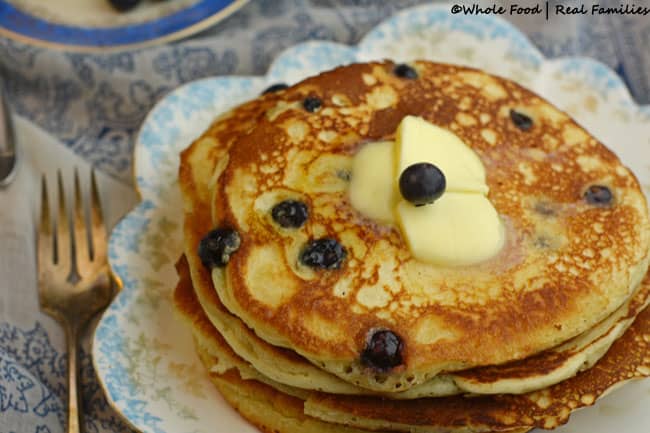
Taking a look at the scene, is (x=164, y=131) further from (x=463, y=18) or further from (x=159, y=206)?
(x=463, y=18)

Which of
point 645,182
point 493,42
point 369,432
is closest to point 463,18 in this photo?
point 493,42

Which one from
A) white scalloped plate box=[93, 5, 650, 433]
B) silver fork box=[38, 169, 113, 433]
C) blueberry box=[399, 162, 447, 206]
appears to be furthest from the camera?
silver fork box=[38, 169, 113, 433]

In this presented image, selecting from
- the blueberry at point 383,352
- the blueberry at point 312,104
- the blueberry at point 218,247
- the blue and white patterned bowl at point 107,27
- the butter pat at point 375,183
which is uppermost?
the blue and white patterned bowl at point 107,27

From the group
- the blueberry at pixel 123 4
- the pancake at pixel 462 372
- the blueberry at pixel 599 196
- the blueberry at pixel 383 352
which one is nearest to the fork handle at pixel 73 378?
the pancake at pixel 462 372

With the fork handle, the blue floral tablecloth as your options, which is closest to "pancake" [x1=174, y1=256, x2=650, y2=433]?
the fork handle

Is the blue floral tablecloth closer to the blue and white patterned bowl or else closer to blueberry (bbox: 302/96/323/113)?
the blue and white patterned bowl

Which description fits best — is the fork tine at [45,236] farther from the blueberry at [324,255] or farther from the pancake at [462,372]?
the blueberry at [324,255]

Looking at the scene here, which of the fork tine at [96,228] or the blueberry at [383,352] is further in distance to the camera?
the fork tine at [96,228]
